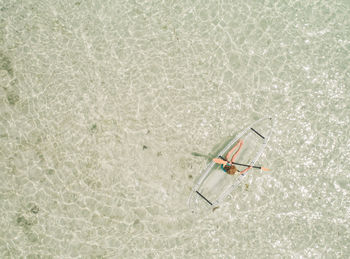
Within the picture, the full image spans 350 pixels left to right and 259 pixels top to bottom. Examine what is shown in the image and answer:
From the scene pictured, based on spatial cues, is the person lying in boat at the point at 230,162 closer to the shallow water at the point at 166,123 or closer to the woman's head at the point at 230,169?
the woman's head at the point at 230,169

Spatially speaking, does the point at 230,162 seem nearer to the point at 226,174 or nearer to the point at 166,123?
the point at 226,174

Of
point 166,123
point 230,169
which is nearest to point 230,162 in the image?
point 230,169

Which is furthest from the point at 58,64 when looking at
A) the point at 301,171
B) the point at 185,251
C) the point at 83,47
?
the point at 301,171

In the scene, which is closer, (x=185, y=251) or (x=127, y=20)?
(x=185, y=251)

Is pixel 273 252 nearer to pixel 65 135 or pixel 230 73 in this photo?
pixel 230 73

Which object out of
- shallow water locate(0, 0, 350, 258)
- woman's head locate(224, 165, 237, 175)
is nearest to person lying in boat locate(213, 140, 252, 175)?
woman's head locate(224, 165, 237, 175)
